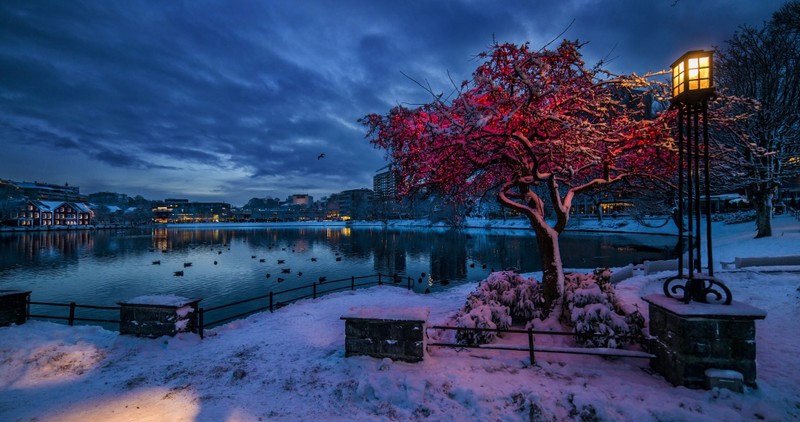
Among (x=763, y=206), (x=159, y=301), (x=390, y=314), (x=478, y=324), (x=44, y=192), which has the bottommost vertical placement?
(x=478, y=324)

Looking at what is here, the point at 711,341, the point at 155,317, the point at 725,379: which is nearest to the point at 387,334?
the point at 711,341

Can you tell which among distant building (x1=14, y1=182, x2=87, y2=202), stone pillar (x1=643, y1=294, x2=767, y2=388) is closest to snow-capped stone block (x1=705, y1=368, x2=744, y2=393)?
stone pillar (x1=643, y1=294, x2=767, y2=388)

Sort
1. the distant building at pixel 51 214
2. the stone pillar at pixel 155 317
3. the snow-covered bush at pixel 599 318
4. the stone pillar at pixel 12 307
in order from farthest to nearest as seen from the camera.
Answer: the distant building at pixel 51 214
the stone pillar at pixel 12 307
the stone pillar at pixel 155 317
the snow-covered bush at pixel 599 318

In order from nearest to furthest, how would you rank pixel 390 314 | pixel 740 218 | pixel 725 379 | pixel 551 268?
1. pixel 725 379
2. pixel 390 314
3. pixel 551 268
4. pixel 740 218

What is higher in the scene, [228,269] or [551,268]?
[551,268]

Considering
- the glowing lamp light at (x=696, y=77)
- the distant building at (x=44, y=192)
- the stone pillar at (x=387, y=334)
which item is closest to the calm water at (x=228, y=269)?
the stone pillar at (x=387, y=334)

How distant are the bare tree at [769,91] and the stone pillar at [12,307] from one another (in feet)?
105

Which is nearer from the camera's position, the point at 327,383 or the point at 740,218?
the point at 327,383

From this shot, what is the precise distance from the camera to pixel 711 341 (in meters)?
5.30

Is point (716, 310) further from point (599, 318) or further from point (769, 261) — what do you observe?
point (769, 261)

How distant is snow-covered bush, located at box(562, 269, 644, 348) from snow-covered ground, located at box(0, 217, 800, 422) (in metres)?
0.50

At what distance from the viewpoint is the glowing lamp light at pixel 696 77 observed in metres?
6.17

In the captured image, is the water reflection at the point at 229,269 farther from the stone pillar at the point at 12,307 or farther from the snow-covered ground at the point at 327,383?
the snow-covered ground at the point at 327,383

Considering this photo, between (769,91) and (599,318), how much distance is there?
23866 millimetres
